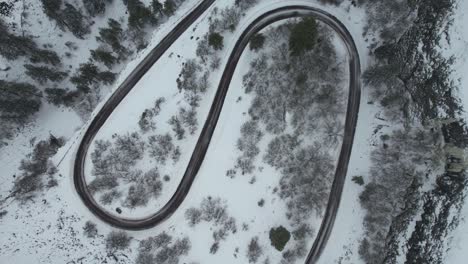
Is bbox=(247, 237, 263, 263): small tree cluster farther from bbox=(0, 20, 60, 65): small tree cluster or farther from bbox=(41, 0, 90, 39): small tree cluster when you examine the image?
bbox=(41, 0, 90, 39): small tree cluster

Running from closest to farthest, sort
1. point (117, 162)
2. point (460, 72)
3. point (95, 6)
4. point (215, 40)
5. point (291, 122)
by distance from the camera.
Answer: point (460, 72), point (215, 40), point (291, 122), point (117, 162), point (95, 6)

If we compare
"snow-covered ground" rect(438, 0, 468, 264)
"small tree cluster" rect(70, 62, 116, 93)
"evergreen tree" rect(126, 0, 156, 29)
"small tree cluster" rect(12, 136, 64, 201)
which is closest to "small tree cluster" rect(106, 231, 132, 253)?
"small tree cluster" rect(12, 136, 64, 201)

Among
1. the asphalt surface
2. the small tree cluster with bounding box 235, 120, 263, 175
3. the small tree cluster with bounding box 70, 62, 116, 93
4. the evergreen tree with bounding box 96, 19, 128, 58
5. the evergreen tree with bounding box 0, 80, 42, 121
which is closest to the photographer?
the small tree cluster with bounding box 235, 120, 263, 175

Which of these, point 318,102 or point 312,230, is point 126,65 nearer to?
point 318,102

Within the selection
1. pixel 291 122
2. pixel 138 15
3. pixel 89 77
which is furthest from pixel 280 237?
pixel 138 15

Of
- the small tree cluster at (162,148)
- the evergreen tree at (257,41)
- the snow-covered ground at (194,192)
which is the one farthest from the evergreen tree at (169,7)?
the small tree cluster at (162,148)

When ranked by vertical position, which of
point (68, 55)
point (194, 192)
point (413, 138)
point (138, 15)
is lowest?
point (194, 192)

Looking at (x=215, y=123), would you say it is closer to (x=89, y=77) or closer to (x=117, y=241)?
(x=89, y=77)

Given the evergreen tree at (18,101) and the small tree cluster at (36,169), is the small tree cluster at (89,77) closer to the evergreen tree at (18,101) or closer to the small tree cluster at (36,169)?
the evergreen tree at (18,101)
